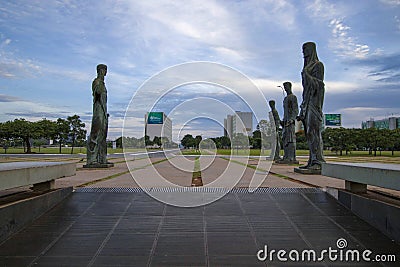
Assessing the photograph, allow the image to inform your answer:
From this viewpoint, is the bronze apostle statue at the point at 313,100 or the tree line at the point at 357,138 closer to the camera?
the bronze apostle statue at the point at 313,100

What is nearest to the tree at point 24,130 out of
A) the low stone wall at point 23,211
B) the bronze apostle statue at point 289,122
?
the bronze apostle statue at point 289,122

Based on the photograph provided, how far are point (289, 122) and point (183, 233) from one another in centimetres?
1374

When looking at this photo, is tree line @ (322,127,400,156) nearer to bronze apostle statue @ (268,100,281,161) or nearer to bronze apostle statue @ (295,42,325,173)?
bronze apostle statue @ (268,100,281,161)

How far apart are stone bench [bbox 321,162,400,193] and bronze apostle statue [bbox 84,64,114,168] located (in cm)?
984

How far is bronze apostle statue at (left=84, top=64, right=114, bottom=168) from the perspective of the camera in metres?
14.1

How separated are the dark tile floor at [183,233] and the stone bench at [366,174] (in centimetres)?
47

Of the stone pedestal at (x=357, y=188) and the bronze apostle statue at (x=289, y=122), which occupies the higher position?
the bronze apostle statue at (x=289, y=122)

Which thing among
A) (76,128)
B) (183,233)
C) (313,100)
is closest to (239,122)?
(313,100)

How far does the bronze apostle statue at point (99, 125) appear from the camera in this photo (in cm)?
1412

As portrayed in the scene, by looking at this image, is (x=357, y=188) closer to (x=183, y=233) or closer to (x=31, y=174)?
(x=183, y=233)

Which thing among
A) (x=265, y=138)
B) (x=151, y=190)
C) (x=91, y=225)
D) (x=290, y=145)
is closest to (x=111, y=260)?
(x=91, y=225)

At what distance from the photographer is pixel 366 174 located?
4977 millimetres

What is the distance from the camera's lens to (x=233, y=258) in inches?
150

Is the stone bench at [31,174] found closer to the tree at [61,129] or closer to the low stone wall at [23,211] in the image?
the low stone wall at [23,211]
